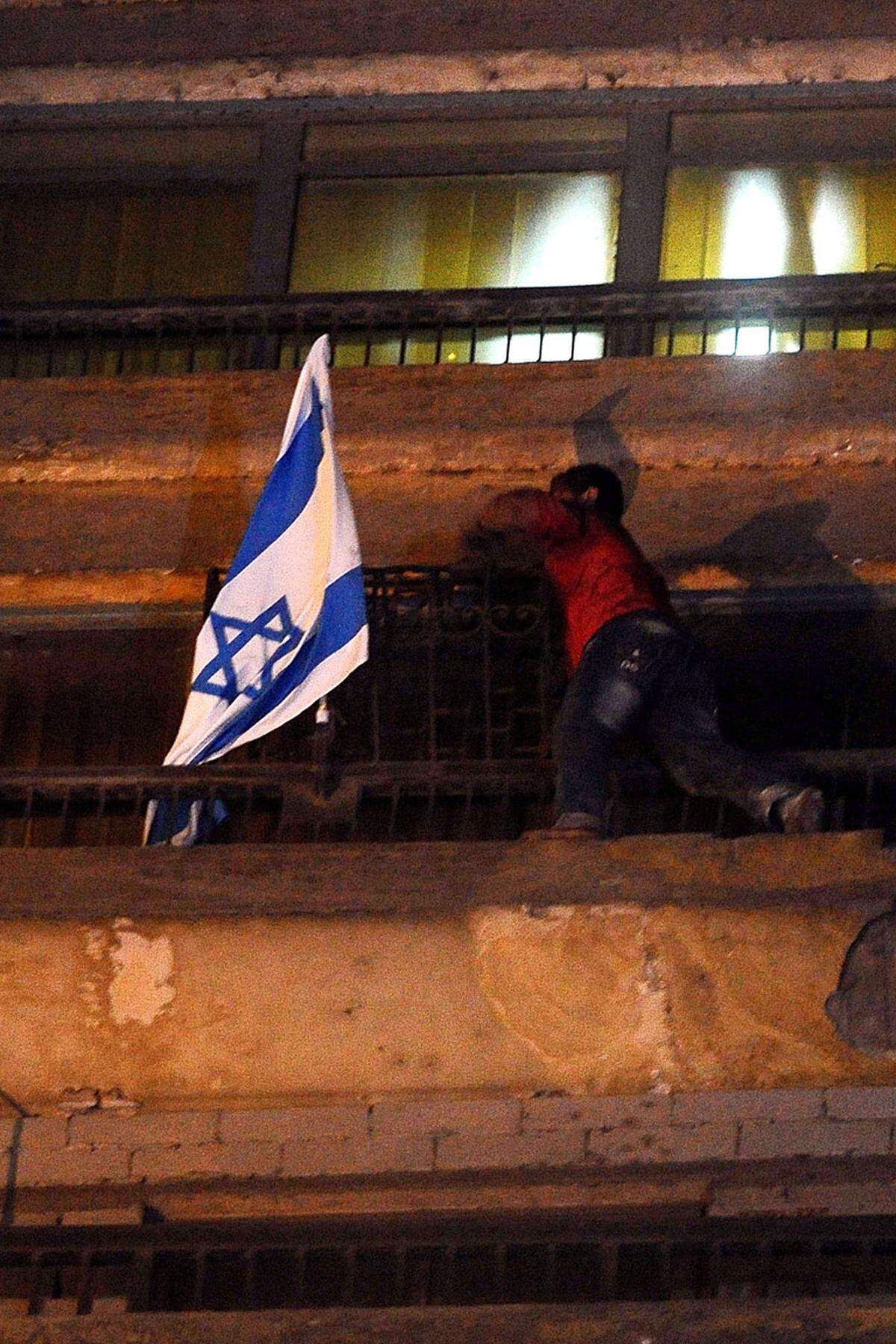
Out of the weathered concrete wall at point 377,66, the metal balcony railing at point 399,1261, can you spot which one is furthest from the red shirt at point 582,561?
the weathered concrete wall at point 377,66

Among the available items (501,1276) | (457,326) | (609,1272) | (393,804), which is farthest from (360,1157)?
(457,326)

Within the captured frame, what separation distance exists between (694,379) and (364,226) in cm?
187

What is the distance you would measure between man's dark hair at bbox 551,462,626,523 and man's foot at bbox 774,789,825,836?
120cm

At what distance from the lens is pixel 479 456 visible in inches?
403

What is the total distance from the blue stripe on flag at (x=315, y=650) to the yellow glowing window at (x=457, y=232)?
8.76 ft

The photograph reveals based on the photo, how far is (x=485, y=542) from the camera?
29.7 ft

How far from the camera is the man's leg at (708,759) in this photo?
845 cm

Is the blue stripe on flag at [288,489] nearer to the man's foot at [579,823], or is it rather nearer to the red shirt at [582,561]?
the red shirt at [582,561]

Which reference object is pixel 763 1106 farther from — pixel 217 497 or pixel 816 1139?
pixel 217 497

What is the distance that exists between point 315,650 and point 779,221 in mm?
3437

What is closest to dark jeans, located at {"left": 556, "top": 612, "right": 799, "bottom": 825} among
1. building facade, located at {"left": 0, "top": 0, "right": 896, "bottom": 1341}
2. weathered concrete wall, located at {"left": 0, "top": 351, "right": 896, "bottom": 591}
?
building facade, located at {"left": 0, "top": 0, "right": 896, "bottom": 1341}

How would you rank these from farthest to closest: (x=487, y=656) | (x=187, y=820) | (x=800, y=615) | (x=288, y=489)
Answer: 1. (x=800, y=615)
2. (x=187, y=820)
3. (x=487, y=656)
4. (x=288, y=489)

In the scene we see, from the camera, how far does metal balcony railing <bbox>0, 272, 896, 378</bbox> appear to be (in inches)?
424

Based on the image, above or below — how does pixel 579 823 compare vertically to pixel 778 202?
below
